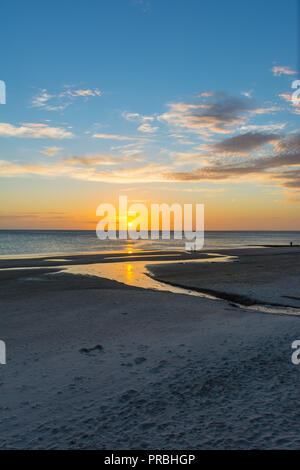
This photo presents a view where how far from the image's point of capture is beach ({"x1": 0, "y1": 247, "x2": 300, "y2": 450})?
253 inches

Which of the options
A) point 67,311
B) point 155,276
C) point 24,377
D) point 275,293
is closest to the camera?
point 24,377

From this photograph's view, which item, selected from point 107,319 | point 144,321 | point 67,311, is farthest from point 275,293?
point 67,311

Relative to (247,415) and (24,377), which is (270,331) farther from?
(24,377)

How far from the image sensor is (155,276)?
3122cm

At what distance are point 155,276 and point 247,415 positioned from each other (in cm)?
2441

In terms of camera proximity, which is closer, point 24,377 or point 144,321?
point 24,377

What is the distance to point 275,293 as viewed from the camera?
21281mm

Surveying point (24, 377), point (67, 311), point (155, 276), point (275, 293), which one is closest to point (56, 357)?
point (24, 377)

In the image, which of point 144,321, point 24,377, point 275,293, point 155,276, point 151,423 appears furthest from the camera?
point 155,276

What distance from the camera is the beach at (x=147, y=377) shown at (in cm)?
643

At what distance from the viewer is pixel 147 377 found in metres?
8.92
